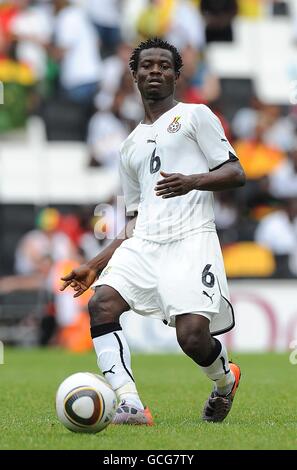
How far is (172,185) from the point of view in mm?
6258

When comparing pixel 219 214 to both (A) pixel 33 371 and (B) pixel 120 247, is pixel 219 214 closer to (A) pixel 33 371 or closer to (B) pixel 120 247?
(A) pixel 33 371

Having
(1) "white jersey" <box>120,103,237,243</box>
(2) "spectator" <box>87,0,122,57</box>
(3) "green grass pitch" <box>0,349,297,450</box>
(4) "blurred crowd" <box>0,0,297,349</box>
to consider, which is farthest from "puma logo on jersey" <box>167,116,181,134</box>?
(2) "spectator" <box>87,0,122,57</box>

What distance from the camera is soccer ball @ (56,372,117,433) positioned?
20.0ft

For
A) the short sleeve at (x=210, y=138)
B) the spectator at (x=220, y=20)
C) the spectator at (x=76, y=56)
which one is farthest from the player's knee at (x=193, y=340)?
the spectator at (x=220, y=20)

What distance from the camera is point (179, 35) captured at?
816 inches

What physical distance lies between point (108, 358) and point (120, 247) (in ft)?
2.46

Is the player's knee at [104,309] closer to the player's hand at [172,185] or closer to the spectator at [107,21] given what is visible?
the player's hand at [172,185]

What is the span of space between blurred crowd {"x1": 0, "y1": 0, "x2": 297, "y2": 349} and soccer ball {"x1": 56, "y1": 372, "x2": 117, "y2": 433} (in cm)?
1044

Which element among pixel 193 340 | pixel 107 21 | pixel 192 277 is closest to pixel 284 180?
pixel 107 21

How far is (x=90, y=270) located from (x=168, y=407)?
62.6 inches

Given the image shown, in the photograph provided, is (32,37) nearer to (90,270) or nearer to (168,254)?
(90,270)

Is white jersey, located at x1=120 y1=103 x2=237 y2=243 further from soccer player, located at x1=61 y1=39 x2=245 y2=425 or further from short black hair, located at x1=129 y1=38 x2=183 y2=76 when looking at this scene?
short black hair, located at x1=129 y1=38 x2=183 y2=76

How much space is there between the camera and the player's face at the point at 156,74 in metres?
6.93

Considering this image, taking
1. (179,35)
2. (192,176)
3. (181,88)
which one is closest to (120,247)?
(192,176)
